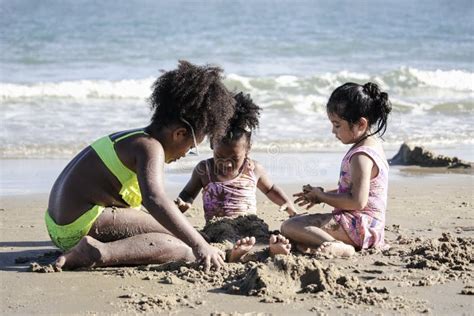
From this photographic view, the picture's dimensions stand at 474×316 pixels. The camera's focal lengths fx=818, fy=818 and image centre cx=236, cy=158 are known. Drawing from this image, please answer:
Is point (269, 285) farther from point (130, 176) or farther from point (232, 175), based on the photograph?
point (232, 175)

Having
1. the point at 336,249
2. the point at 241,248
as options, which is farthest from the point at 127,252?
the point at 336,249

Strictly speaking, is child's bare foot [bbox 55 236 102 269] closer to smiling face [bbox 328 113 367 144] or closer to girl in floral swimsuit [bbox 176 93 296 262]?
girl in floral swimsuit [bbox 176 93 296 262]

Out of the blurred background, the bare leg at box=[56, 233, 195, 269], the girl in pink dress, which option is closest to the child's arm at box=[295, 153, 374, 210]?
the girl in pink dress

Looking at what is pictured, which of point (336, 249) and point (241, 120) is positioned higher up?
point (241, 120)

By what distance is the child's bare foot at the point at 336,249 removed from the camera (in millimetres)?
4410

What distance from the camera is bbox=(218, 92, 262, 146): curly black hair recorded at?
516 cm

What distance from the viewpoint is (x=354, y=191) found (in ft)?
14.8

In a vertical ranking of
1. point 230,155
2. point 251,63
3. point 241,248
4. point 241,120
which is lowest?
point 241,248

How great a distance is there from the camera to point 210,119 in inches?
168

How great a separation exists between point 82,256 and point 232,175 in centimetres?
145

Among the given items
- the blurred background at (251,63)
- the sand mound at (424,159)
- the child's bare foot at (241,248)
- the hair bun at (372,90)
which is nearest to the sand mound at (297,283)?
the child's bare foot at (241,248)

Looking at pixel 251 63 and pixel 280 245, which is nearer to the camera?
pixel 280 245

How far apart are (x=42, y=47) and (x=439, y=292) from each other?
17356mm

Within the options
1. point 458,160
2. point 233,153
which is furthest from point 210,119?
point 458,160
